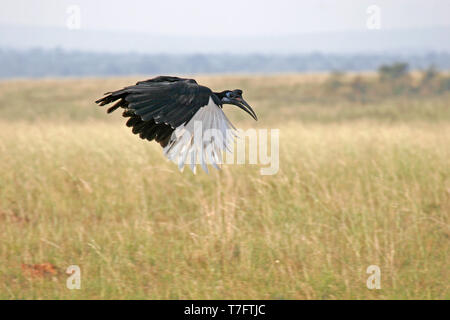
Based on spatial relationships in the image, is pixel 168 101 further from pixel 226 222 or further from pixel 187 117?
pixel 226 222

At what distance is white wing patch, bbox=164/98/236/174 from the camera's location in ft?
14.9

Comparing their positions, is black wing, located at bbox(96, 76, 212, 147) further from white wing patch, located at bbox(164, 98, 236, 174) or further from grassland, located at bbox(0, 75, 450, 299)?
grassland, located at bbox(0, 75, 450, 299)

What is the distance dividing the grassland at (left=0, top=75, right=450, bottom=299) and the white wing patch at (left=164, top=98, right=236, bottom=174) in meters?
1.03

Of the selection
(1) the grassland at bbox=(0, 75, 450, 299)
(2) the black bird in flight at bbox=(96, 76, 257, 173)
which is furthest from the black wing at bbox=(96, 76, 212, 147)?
(1) the grassland at bbox=(0, 75, 450, 299)

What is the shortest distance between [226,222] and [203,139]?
4.84ft

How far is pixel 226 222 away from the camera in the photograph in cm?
585

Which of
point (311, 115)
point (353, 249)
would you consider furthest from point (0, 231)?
point (311, 115)

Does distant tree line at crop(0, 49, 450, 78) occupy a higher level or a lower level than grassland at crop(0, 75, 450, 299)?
higher

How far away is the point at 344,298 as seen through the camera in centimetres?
454

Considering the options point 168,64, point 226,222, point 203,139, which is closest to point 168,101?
point 203,139

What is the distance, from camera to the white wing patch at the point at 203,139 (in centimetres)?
Result: 454

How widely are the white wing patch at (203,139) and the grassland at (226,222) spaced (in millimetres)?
1026

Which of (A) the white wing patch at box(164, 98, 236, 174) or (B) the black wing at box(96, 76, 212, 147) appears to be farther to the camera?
(B) the black wing at box(96, 76, 212, 147)

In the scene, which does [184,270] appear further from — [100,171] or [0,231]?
[100,171]
